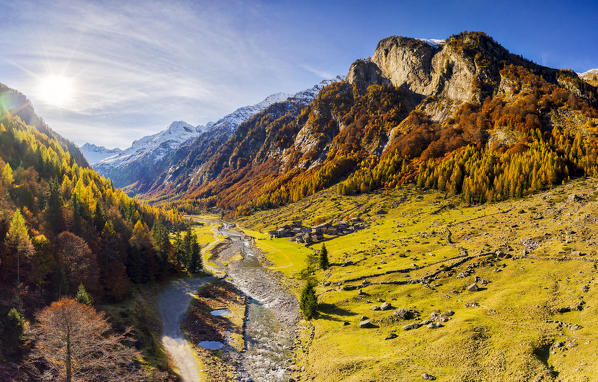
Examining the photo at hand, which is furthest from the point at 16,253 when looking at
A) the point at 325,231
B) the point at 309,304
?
the point at 325,231

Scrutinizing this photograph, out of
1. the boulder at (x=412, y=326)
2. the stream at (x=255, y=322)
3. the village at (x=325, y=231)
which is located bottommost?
the stream at (x=255, y=322)

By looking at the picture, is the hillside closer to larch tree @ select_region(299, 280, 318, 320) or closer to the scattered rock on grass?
larch tree @ select_region(299, 280, 318, 320)

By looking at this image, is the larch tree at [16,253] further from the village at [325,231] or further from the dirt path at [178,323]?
the village at [325,231]

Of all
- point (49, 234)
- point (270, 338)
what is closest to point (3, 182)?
point (49, 234)

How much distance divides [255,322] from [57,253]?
1873 inches

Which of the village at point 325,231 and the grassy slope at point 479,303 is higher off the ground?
the village at point 325,231

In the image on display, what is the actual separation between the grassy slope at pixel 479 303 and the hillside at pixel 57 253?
1422 inches

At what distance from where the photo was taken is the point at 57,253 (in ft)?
201

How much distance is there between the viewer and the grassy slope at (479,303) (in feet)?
116

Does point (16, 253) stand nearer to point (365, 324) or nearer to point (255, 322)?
point (255, 322)

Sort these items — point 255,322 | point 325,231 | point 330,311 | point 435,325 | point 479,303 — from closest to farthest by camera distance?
1. point 435,325
2. point 479,303
3. point 330,311
4. point 255,322
5. point 325,231

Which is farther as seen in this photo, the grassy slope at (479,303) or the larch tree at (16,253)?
the larch tree at (16,253)

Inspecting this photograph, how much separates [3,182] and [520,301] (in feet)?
452

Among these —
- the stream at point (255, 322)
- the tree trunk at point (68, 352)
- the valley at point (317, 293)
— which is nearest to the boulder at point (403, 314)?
the valley at point (317, 293)
